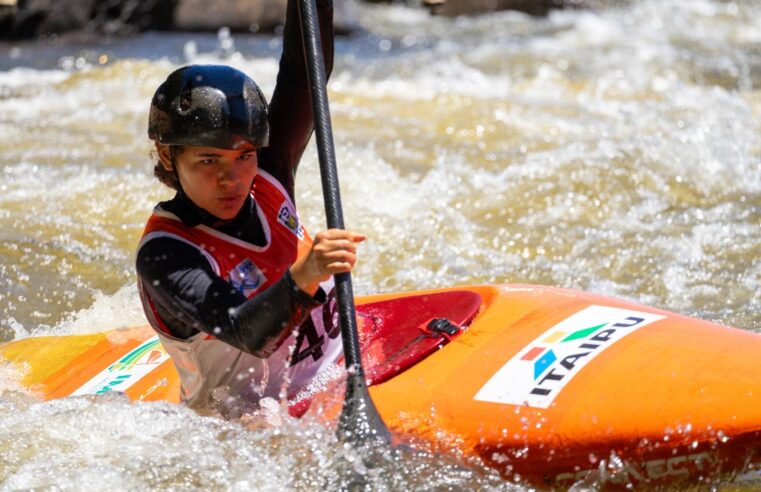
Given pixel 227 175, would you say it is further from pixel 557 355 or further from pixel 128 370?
pixel 128 370

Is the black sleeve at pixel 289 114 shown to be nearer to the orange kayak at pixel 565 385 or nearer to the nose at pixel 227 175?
the nose at pixel 227 175

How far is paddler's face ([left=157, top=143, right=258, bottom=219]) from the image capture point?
224 cm

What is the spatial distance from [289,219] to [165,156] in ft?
1.14

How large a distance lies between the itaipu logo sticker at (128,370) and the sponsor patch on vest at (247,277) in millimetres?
782

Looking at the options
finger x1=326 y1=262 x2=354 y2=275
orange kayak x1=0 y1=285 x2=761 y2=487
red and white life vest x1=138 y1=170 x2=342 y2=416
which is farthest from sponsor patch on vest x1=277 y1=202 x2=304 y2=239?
finger x1=326 y1=262 x2=354 y2=275

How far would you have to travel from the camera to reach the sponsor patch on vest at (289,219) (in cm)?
251

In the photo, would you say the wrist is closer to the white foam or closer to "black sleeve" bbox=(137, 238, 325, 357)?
"black sleeve" bbox=(137, 238, 325, 357)

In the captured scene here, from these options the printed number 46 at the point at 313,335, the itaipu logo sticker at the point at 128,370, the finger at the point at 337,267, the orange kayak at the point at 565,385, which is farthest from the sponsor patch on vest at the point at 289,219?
the itaipu logo sticker at the point at 128,370

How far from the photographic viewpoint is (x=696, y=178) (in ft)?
17.3

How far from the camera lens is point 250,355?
2422mm

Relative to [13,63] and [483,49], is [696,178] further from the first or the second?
[13,63]

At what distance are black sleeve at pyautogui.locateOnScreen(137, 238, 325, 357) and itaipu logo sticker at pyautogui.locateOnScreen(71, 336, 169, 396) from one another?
2.51 ft

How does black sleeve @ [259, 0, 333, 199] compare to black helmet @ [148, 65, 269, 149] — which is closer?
black helmet @ [148, 65, 269, 149]

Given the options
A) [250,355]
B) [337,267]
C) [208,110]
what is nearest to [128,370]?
[250,355]
